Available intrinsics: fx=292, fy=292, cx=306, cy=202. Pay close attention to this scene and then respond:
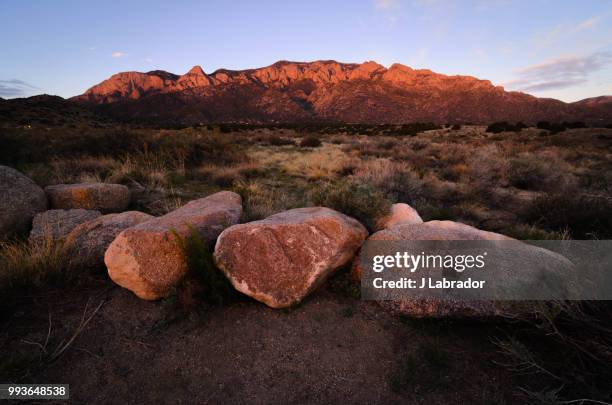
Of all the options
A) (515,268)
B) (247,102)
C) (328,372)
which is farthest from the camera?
(247,102)

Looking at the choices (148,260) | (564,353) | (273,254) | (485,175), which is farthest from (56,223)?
(485,175)

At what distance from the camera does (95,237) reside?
325cm

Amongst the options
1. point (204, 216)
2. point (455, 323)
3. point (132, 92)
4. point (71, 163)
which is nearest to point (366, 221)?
A: point (455, 323)

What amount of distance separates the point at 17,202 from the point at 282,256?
3.80 metres

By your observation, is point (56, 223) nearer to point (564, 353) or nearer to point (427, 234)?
point (427, 234)

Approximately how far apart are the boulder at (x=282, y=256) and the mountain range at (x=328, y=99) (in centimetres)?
6529

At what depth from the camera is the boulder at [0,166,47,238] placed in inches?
143

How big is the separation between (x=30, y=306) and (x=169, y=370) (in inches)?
62.5

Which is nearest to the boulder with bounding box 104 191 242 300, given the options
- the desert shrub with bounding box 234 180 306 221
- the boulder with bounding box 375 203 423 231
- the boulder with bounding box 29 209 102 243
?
the boulder with bounding box 29 209 102 243

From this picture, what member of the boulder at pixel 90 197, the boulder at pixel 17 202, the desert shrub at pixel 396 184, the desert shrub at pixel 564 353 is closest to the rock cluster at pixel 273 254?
the desert shrub at pixel 564 353

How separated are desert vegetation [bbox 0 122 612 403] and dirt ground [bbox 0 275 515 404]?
0.11 feet

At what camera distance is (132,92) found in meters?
110

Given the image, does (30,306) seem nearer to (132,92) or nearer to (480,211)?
(480,211)

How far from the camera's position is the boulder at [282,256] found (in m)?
2.65
